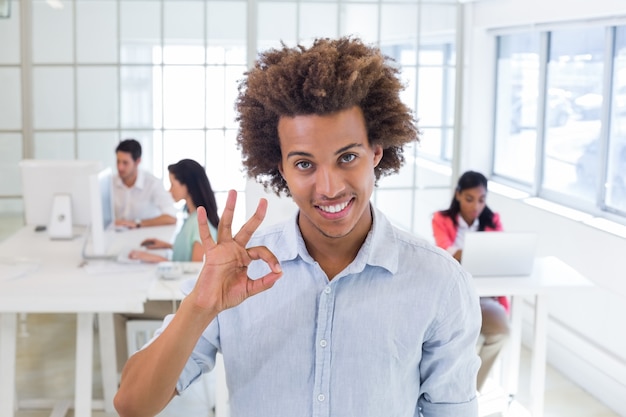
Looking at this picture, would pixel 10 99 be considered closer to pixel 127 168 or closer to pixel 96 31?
pixel 96 31

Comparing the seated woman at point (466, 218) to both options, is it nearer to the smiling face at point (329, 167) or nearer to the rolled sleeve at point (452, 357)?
the rolled sleeve at point (452, 357)

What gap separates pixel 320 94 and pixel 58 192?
11.9ft

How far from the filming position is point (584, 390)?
4.77 m

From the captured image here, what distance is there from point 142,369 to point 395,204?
512 centimetres

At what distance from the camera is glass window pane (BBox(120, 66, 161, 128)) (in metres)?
6.00

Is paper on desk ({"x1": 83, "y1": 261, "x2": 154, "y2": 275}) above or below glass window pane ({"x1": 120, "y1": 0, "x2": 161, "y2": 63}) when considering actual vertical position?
below

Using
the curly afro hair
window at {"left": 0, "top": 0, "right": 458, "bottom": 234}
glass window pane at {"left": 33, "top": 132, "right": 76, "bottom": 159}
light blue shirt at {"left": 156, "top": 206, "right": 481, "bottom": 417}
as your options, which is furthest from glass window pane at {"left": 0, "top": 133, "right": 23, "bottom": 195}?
light blue shirt at {"left": 156, "top": 206, "right": 481, "bottom": 417}

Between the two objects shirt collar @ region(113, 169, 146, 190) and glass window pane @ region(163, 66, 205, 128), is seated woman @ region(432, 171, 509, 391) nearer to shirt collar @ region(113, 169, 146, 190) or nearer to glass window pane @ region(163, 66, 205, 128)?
shirt collar @ region(113, 169, 146, 190)

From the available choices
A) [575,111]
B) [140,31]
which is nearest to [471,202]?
[575,111]

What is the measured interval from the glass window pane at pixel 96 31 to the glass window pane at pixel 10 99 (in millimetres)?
409

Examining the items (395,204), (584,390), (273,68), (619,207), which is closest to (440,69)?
(395,204)

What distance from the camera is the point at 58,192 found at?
4.79m

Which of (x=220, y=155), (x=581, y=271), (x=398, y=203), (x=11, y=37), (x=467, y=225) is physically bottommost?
(x=581, y=271)

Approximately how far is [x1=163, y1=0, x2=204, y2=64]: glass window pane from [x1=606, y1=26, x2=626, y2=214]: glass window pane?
8.34 feet
